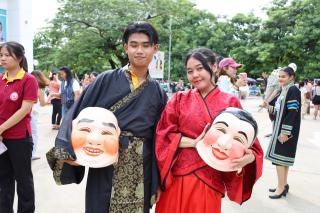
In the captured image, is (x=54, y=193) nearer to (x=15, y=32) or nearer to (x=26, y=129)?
(x=26, y=129)

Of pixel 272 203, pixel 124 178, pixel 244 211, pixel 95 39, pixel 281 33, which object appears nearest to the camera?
pixel 124 178

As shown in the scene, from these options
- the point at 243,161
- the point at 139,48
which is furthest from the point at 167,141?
the point at 139,48

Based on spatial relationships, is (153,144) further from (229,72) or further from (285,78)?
(285,78)

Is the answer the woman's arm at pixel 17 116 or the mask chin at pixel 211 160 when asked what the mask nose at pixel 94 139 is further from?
the woman's arm at pixel 17 116

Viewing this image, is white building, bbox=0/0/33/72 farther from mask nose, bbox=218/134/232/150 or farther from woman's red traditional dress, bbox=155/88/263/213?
mask nose, bbox=218/134/232/150

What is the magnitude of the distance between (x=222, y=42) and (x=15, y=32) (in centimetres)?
1934

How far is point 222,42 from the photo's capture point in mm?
25469

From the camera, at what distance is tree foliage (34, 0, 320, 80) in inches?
699

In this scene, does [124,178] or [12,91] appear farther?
[12,91]

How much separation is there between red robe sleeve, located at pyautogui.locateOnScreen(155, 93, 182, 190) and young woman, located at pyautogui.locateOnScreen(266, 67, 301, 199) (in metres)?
2.24

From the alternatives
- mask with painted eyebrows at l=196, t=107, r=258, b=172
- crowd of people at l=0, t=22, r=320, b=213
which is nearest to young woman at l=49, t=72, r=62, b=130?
crowd of people at l=0, t=22, r=320, b=213

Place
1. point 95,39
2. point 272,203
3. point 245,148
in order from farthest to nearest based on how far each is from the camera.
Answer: point 95,39 < point 272,203 < point 245,148

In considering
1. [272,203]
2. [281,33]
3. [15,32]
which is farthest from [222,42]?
[272,203]

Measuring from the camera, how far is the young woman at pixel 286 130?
382 centimetres
